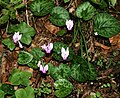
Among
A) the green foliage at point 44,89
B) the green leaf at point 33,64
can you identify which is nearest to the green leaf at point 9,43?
the green leaf at point 33,64

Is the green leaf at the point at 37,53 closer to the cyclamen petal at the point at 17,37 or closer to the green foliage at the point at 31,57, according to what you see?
the green foliage at the point at 31,57

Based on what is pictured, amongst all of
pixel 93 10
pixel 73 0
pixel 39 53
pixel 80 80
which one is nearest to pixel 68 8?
pixel 73 0

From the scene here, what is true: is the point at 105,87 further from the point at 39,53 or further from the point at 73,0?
the point at 73,0

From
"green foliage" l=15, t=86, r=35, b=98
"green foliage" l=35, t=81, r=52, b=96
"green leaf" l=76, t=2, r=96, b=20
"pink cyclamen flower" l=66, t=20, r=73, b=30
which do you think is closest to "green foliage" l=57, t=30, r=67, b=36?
"pink cyclamen flower" l=66, t=20, r=73, b=30

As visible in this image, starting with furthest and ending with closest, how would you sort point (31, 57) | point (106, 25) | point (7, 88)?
point (106, 25) < point (31, 57) < point (7, 88)

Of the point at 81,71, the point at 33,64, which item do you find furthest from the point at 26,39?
the point at 81,71

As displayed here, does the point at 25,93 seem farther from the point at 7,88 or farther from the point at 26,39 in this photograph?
the point at 26,39

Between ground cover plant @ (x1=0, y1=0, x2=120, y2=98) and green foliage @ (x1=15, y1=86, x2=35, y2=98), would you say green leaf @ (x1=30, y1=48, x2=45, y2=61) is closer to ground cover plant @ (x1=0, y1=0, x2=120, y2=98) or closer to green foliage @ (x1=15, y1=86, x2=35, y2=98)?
ground cover plant @ (x1=0, y1=0, x2=120, y2=98)
